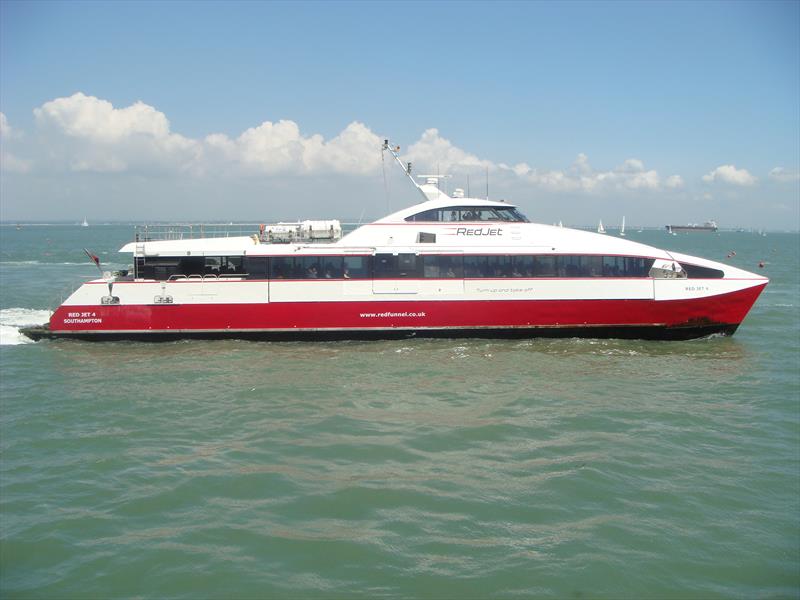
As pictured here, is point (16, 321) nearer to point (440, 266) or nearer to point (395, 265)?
point (395, 265)

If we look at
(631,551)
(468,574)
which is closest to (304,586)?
(468,574)

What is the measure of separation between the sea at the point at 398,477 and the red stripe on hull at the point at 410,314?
2124 millimetres

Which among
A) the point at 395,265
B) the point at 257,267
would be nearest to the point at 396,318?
the point at 395,265

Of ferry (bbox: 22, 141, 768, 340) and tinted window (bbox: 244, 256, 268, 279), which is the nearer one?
ferry (bbox: 22, 141, 768, 340)

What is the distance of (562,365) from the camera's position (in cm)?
1722

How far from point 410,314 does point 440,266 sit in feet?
6.53

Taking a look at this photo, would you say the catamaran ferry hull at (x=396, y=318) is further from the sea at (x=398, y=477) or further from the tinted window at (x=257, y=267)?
the sea at (x=398, y=477)

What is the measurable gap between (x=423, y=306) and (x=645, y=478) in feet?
35.4

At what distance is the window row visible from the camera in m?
19.8

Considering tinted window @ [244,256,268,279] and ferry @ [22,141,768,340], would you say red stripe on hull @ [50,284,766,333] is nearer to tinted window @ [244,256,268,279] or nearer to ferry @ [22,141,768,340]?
ferry @ [22,141,768,340]

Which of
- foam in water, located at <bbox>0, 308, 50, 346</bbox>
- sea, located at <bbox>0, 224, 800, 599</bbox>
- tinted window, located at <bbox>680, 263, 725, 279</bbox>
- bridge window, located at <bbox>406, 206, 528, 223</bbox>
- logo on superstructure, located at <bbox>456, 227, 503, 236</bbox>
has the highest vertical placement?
bridge window, located at <bbox>406, 206, 528, 223</bbox>

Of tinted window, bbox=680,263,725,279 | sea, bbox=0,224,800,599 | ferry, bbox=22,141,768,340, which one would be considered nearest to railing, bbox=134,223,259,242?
ferry, bbox=22,141,768,340

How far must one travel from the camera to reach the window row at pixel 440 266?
19.8m

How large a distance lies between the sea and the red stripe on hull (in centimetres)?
212
